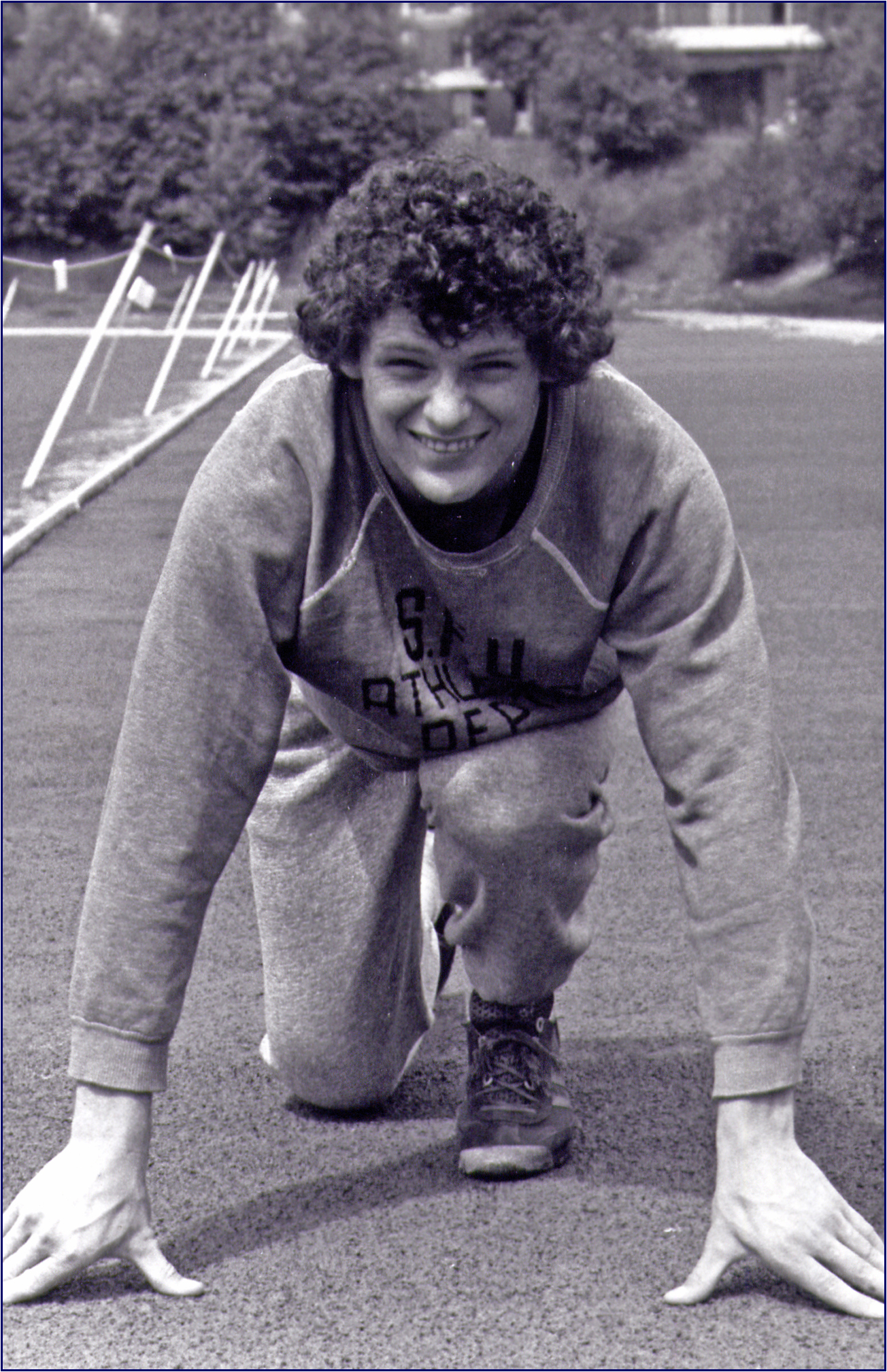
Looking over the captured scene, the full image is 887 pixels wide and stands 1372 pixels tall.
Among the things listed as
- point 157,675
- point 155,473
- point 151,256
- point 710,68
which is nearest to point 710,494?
point 157,675

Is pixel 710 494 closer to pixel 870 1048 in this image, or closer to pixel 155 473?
pixel 870 1048

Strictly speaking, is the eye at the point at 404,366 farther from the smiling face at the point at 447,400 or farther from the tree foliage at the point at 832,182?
the tree foliage at the point at 832,182

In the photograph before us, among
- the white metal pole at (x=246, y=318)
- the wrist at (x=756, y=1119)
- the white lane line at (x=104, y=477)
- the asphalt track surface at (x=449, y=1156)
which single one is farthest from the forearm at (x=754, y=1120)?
the white metal pole at (x=246, y=318)

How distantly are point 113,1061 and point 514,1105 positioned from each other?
2.29 ft

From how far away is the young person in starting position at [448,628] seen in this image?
2391 millimetres

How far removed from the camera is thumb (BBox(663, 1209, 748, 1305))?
2.41m

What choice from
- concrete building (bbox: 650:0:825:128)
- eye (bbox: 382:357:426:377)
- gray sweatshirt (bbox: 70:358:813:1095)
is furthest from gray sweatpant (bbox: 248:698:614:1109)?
concrete building (bbox: 650:0:825:128)

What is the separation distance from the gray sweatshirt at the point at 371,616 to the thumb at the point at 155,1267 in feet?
0.63

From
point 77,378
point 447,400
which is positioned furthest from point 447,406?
point 77,378

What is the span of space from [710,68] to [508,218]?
62.9 m

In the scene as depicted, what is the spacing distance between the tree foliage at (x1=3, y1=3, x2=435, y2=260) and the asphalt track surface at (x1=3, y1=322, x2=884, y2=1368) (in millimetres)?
39478

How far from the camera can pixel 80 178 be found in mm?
Result: 45344

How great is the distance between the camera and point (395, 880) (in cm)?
303

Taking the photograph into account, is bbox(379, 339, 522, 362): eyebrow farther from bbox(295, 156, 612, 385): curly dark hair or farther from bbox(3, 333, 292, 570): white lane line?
bbox(3, 333, 292, 570): white lane line
